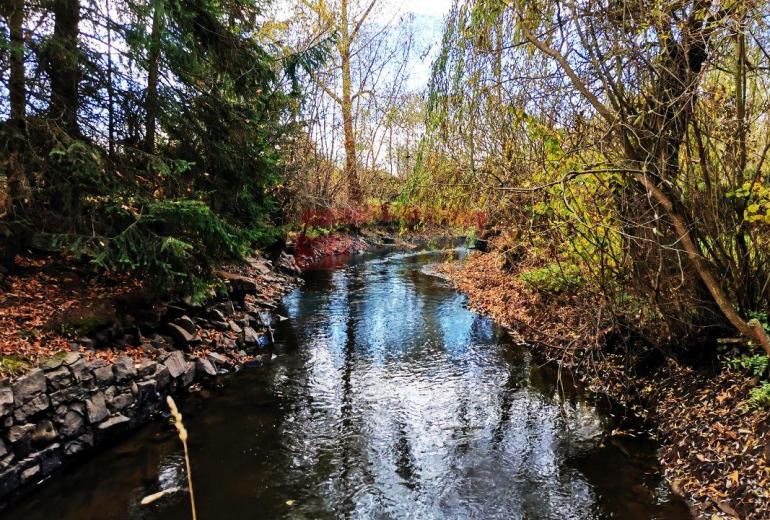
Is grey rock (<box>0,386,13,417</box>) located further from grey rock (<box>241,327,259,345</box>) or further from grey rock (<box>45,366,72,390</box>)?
grey rock (<box>241,327,259,345</box>)

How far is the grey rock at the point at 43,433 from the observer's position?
4.99 metres

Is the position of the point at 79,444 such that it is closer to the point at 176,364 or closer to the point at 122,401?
the point at 122,401

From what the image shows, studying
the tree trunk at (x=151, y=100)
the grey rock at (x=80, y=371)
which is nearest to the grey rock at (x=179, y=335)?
the grey rock at (x=80, y=371)

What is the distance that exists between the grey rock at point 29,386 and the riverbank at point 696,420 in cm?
631

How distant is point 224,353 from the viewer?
8664 millimetres

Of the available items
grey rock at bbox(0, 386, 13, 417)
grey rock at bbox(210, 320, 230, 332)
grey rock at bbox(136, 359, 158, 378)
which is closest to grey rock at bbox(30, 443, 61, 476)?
grey rock at bbox(0, 386, 13, 417)

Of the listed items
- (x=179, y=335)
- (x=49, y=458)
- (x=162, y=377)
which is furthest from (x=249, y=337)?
(x=49, y=458)

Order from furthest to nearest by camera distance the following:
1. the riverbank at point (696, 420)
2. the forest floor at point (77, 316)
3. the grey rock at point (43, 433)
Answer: the forest floor at point (77, 316) → the grey rock at point (43, 433) → the riverbank at point (696, 420)

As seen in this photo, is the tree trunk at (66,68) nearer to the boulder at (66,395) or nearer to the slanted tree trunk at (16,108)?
the slanted tree trunk at (16,108)

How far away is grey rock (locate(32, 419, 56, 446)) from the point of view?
499 cm

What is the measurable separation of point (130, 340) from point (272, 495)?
385 cm

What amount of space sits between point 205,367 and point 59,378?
2546 millimetres

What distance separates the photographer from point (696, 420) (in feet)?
A: 18.5

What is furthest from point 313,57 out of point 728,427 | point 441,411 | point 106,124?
point 728,427
